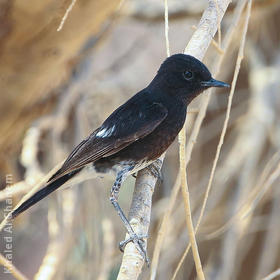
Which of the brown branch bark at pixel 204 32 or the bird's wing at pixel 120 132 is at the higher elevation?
the brown branch bark at pixel 204 32

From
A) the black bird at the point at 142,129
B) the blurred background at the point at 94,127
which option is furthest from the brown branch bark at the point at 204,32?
the blurred background at the point at 94,127

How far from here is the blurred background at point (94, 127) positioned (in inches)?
146

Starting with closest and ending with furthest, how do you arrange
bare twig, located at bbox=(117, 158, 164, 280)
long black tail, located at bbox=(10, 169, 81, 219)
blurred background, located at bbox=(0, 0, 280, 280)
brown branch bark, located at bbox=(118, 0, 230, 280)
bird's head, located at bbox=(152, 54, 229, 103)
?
1. bare twig, located at bbox=(117, 158, 164, 280)
2. brown branch bark, located at bbox=(118, 0, 230, 280)
3. long black tail, located at bbox=(10, 169, 81, 219)
4. bird's head, located at bbox=(152, 54, 229, 103)
5. blurred background, located at bbox=(0, 0, 280, 280)

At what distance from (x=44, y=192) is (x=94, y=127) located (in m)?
1.75

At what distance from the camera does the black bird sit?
331cm

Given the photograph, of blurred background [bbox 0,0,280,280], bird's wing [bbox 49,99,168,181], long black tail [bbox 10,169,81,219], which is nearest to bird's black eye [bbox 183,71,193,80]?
bird's wing [bbox 49,99,168,181]

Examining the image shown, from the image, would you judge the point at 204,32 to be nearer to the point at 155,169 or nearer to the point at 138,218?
the point at 155,169

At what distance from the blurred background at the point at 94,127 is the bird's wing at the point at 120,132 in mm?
351

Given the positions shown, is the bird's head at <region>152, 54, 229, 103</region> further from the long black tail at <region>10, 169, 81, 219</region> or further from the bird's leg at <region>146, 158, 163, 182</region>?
the long black tail at <region>10, 169, 81, 219</region>

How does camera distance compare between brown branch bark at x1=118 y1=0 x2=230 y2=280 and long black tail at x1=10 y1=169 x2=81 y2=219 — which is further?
long black tail at x1=10 y1=169 x2=81 y2=219

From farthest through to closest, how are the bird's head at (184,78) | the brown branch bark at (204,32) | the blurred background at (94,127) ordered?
the blurred background at (94,127) < the bird's head at (184,78) < the brown branch bark at (204,32)

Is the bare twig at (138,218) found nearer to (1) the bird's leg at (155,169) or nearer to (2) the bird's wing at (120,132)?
(1) the bird's leg at (155,169)

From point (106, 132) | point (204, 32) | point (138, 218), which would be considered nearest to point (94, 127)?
point (106, 132)

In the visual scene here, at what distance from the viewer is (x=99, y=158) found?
342 cm
